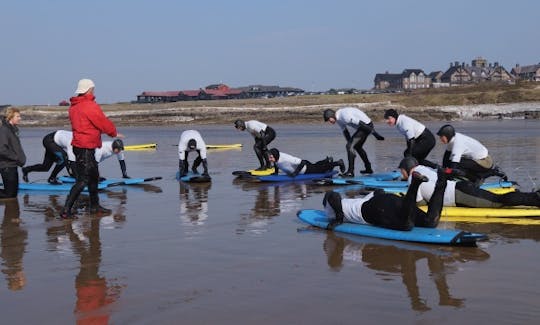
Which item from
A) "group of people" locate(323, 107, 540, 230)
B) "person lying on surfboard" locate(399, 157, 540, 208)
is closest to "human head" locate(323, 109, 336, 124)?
"group of people" locate(323, 107, 540, 230)

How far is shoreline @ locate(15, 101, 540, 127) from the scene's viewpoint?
195 ft

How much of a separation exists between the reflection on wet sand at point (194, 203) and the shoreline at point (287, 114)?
45765mm

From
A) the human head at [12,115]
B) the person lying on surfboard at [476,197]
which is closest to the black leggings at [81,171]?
the human head at [12,115]

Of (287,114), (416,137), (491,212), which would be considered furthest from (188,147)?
(287,114)

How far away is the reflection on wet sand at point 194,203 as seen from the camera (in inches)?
376

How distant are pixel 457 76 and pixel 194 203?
121332 mm

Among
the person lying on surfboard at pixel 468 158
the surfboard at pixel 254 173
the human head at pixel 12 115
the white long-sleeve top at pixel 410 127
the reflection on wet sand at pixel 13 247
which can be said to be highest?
the human head at pixel 12 115

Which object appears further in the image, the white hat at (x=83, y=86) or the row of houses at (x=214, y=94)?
the row of houses at (x=214, y=94)

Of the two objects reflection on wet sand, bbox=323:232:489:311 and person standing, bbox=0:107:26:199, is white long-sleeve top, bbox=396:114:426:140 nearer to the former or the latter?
reflection on wet sand, bbox=323:232:489:311

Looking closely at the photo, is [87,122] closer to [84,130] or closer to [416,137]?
[84,130]

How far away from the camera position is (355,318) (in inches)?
195

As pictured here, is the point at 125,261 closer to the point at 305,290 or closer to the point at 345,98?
the point at 305,290

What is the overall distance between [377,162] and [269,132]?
3.88m

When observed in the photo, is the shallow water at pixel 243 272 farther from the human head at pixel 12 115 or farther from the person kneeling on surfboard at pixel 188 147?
the person kneeling on surfboard at pixel 188 147
